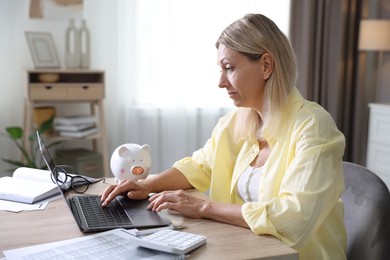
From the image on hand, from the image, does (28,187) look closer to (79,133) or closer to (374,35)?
(79,133)

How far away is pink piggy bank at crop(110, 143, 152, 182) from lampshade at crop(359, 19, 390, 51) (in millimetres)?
Answer: 2478

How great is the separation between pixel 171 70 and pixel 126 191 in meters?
2.46

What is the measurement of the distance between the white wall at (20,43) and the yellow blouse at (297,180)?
2232 mm

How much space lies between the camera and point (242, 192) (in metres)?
1.74

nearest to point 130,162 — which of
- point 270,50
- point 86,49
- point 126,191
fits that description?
point 126,191

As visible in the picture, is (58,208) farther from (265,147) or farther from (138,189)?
(265,147)

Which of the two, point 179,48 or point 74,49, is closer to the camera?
point 74,49

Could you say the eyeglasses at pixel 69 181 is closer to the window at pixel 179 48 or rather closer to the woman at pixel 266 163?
the woman at pixel 266 163

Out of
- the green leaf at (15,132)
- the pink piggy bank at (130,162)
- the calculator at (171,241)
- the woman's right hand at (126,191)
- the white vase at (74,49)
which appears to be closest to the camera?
the calculator at (171,241)

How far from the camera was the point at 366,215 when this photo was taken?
161cm

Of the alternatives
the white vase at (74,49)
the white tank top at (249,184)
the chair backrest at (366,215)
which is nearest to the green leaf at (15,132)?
the white vase at (74,49)

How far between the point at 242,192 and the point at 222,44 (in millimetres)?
466

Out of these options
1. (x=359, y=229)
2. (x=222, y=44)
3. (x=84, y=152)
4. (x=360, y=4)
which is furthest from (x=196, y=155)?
(x=360, y=4)

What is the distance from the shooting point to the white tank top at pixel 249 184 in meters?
1.68
